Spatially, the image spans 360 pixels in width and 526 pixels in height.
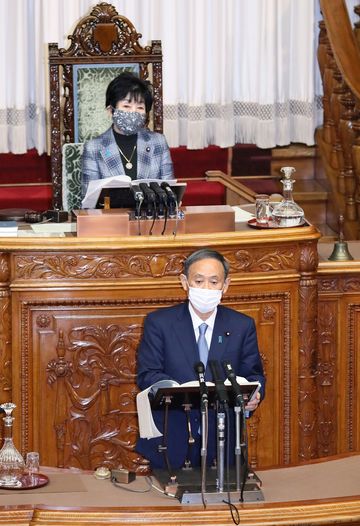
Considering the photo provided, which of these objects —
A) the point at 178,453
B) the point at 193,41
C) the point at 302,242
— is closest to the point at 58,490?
the point at 178,453

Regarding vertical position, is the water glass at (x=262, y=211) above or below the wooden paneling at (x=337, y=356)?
above

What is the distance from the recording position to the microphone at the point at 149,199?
6309mm

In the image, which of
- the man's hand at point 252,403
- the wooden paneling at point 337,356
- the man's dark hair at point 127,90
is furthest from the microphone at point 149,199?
the man's hand at point 252,403

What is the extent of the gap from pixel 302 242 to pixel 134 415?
1.12m

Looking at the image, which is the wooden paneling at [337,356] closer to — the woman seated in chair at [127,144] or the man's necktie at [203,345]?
the woman seated in chair at [127,144]

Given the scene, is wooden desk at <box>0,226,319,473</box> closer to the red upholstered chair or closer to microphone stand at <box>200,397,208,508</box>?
microphone stand at <box>200,397,208,508</box>

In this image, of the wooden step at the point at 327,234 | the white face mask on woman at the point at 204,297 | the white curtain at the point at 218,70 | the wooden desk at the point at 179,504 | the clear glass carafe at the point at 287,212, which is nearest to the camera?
the wooden desk at the point at 179,504

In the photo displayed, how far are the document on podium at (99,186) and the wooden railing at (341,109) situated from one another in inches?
95.5

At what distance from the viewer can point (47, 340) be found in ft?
21.2

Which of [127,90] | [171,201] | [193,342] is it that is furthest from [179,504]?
[127,90]

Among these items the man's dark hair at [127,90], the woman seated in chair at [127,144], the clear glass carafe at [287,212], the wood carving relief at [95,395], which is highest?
the man's dark hair at [127,90]

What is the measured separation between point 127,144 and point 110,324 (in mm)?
1263

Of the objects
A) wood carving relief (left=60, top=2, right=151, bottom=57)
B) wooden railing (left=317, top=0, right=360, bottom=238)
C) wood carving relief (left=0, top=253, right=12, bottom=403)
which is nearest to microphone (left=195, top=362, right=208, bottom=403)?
wood carving relief (left=0, top=253, right=12, bottom=403)

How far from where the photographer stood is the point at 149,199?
632cm
